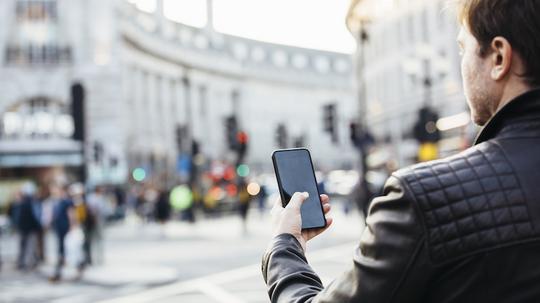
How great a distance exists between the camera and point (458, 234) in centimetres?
140

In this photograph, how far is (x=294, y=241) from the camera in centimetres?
188

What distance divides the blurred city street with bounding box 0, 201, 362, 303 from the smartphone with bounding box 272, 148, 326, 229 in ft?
27.0

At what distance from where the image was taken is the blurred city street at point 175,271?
11344mm

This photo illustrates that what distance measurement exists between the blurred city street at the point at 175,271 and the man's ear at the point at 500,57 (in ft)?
28.9

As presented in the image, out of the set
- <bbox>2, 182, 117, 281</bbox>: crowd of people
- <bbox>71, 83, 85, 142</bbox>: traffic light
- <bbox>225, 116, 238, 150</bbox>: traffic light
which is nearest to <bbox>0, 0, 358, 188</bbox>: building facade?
<bbox>71, 83, 85, 142</bbox>: traffic light

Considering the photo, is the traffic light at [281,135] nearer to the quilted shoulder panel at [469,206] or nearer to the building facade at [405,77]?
the building facade at [405,77]

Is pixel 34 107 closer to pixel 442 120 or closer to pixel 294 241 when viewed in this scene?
pixel 442 120

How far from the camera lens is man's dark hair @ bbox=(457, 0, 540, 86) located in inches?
59.0

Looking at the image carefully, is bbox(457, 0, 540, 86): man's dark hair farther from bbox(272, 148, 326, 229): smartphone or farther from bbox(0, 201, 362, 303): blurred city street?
bbox(0, 201, 362, 303): blurred city street

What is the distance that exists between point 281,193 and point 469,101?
0.60m

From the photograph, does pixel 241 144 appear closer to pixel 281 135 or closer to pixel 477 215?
pixel 281 135

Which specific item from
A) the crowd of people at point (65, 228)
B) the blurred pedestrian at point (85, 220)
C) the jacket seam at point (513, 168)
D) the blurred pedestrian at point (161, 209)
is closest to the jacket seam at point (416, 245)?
the jacket seam at point (513, 168)

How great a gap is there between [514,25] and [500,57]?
0.29 ft

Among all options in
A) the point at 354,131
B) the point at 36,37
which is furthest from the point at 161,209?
the point at 36,37
